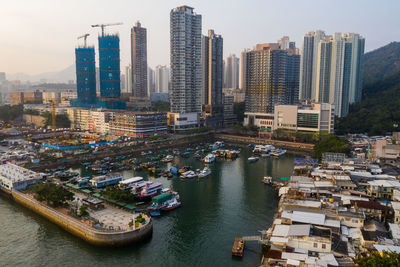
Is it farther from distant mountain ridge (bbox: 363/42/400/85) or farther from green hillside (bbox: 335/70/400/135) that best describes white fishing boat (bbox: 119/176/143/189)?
distant mountain ridge (bbox: 363/42/400/85)

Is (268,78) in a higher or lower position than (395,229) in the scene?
higher

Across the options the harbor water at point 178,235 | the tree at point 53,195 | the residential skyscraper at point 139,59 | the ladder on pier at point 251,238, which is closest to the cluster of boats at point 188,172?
the harbor water at point 178,235

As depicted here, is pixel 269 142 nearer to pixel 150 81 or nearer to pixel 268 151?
pixel 268 151

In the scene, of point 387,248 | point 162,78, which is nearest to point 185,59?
point 387,248

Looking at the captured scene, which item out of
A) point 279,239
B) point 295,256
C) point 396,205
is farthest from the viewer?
point 396,205

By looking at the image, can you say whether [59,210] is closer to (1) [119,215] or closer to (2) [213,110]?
(1) [119,215]

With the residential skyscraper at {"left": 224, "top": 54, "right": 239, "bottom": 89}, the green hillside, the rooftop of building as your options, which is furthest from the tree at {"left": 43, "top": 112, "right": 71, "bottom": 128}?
the residential skyscraper at {"left": 224, "top": 54, "right": 239, "bottom": 89}

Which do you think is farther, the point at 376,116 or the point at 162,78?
the point at 162,78
